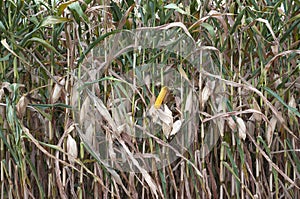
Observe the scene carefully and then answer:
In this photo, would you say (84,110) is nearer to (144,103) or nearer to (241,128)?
(144,103)

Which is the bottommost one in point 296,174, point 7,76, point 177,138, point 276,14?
point 296,174

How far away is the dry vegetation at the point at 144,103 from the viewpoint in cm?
90

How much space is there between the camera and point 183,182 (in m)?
0.99

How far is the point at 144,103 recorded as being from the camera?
90 centimetres

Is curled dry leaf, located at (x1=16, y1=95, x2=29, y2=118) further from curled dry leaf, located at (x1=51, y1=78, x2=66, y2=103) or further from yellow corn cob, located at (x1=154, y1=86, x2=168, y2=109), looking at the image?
yellow corn cob, located at (x1=154, y1=86, x2=168, y2=109)

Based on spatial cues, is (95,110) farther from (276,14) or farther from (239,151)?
(276,14)

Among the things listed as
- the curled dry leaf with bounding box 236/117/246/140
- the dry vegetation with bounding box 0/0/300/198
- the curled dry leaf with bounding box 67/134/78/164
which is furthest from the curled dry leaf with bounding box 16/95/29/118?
the curled dry leaf with bounding box 236/117/246/140

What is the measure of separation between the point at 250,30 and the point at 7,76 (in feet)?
1.82

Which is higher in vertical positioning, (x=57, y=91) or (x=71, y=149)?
(x=57, y=91)

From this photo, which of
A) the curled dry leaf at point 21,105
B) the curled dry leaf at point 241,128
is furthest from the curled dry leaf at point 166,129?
the curled dry leaf at point 21,105

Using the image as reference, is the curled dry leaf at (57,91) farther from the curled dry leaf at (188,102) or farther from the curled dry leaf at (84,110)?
the curled dry leaf at (188,102)

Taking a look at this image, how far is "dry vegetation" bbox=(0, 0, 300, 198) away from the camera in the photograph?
2.94ft

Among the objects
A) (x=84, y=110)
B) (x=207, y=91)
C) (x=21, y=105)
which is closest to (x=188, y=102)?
(x=207, y=91)

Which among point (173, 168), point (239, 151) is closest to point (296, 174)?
point (239, 151)
